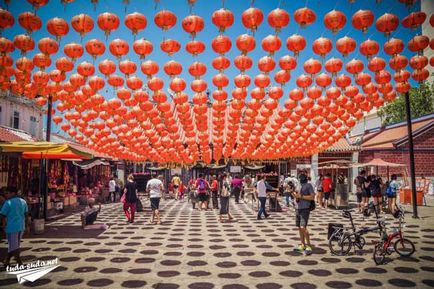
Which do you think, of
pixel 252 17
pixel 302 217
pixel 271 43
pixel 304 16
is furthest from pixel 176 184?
pixel 304 16

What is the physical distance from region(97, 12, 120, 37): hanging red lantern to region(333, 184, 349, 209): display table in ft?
46.7

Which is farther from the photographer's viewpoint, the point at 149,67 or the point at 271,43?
the point at 149,67

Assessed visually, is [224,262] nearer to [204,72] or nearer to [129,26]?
[204,72]

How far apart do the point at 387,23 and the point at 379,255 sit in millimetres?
4707

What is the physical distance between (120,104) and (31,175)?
8.80 meters

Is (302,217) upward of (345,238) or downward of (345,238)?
upward

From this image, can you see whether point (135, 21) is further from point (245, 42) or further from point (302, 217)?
point (302, 217)

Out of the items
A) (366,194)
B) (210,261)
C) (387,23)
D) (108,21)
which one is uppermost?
(108,21)

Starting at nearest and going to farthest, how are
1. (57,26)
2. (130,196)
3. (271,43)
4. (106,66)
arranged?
(57,26), (271,43), (106,66), (130,196)

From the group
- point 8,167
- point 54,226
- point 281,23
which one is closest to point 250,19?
point 281,23

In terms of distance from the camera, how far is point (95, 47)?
7.38m

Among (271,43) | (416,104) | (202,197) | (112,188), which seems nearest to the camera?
(271,43)

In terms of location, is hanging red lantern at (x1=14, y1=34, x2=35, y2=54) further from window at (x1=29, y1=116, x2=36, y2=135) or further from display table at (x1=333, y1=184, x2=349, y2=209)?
window at (x1=29, y1=116, x2=36, y2=135)

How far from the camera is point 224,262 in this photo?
6.48m
